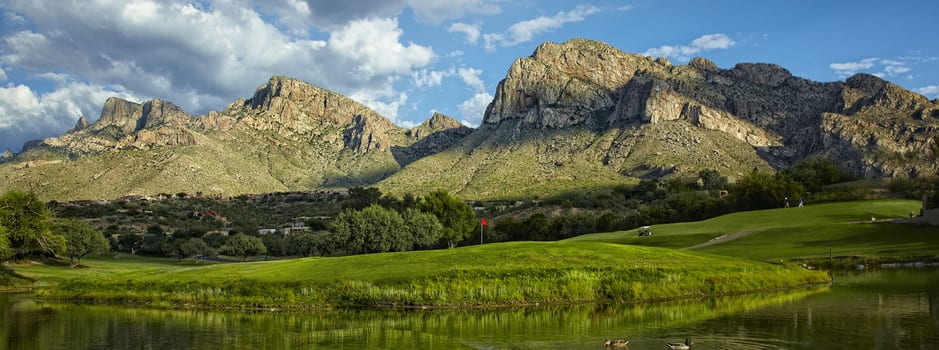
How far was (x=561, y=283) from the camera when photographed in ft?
117

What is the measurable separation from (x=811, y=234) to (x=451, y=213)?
47975 mm

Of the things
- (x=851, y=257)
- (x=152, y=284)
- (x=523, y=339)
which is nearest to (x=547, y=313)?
(x=523, y=339)

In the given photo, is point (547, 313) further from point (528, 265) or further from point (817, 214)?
point (817, 214)

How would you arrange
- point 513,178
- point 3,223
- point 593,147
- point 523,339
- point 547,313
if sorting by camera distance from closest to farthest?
point 523,339 → point 547,313 → point 3,223 → point 513,178 → point 593,147

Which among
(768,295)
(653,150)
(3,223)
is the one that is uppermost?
(653,150)

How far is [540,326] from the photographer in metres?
26.8

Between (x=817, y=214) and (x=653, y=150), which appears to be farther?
(x=653, y=150)

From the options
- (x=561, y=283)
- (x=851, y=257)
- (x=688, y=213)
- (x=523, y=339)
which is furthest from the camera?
(x=688, y=213)

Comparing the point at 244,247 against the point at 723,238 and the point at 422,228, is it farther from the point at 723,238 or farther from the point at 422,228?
the point at 723,238

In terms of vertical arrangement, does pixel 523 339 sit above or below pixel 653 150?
below

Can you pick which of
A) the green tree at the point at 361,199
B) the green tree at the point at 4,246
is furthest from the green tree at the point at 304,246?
the green tree at the point at 4,246

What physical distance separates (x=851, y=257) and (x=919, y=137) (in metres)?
154

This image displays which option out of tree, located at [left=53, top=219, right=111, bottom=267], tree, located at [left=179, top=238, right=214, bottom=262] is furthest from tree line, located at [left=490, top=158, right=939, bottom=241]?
tree, located at [left=53, top=219, right=111, bottom=267]

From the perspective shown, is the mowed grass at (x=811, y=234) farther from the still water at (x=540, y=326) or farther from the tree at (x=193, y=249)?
the tree at (x=193, y=249)
